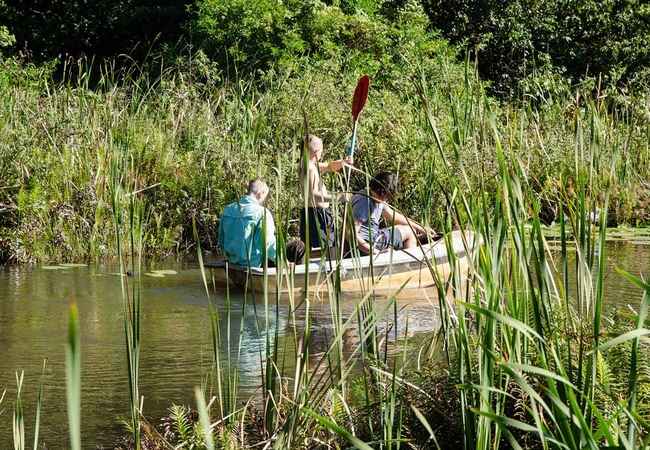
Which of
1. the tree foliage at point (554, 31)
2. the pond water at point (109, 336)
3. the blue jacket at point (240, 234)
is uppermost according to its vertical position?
the tree foliage at point (554, 31)

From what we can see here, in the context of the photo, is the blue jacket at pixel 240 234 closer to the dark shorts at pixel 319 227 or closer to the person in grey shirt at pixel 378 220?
the dark shorts at pixel 319 227

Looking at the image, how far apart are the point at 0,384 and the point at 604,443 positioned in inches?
135

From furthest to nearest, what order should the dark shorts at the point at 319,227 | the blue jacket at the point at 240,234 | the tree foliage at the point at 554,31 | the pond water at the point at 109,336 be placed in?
the tree foliage at the point at 554,31 < the blue jacket at the point at 240,234 < the pond water at the point at 109,336 < the dark shorts at the point at 319,227

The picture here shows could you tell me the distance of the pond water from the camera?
16.4 ft

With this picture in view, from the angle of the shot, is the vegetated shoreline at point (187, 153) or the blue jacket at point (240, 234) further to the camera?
the vegetated shoreline at point (187, 153)

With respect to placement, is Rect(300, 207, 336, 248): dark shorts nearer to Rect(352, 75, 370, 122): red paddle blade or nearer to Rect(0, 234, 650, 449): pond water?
Rect(0, 234, 650, 449): pond water

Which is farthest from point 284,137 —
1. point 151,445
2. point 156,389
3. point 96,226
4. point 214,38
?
point 151,445

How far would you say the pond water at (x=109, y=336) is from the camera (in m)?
5.00

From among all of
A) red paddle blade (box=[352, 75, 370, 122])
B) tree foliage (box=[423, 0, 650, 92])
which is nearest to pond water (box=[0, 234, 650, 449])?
red paddle blade (box=[352, 75, 370, 122])

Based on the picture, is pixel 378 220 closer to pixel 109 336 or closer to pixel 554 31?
pixel 109 336

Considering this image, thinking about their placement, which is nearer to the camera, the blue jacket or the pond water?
the pond water

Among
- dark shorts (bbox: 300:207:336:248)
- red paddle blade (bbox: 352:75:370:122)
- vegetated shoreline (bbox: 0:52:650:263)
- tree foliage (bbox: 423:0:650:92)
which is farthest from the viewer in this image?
tree foliage (bbox: 423:0:650:92)

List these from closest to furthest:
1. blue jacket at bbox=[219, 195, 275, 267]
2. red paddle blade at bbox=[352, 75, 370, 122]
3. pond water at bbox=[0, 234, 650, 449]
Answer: pond water at bbox=[0, 234, 650, 449] < red paddle blade at bbox=[352, 75, 370, 122] < blue jacket at bbox=[219, 195, 275, 267]

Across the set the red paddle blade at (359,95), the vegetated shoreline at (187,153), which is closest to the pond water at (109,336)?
the vegetated shoreline at (187,153)
